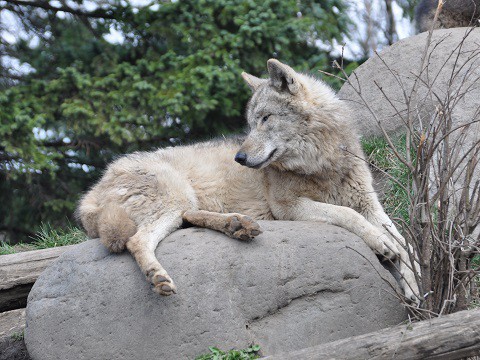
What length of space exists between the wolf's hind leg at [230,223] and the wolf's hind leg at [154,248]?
209mm

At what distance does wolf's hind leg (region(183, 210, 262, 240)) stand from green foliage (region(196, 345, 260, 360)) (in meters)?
0.94

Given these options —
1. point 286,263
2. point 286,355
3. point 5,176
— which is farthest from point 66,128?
point 286,355

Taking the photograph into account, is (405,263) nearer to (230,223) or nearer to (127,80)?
(230,223)

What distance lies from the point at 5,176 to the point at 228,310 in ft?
21.2

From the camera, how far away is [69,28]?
34.7 feet

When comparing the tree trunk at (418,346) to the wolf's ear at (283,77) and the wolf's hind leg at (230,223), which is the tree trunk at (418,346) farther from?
the wolf's ear at (283,77)

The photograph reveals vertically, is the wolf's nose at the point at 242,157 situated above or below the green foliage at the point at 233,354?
above

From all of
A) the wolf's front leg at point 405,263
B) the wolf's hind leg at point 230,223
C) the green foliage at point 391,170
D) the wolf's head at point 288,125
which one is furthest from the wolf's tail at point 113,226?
the green foliage at point 391,170

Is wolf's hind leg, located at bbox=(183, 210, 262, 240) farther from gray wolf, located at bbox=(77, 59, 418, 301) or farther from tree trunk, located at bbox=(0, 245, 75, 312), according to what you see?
tree trunk, located at bbox=(0, 245, 75, 312)

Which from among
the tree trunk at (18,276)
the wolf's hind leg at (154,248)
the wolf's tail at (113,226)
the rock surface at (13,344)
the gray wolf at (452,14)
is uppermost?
the gray wolf at (452,14)

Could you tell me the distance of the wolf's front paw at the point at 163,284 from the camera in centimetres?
492

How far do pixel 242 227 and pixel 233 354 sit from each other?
1070 millimetres

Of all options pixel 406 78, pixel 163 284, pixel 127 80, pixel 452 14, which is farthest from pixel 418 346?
pixel 452 14

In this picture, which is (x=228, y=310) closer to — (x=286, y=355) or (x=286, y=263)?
(x=286, y=263)
